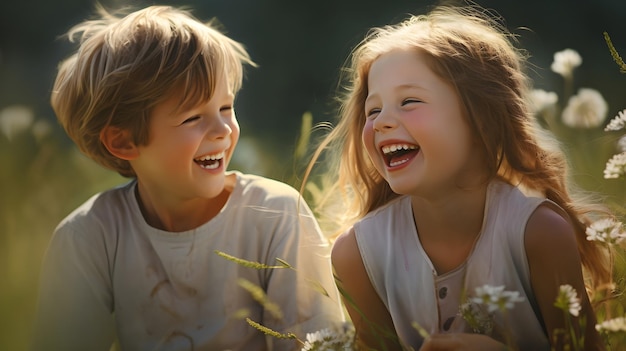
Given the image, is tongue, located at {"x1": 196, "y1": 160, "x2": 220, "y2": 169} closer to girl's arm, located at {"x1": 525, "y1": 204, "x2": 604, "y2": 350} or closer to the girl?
the girl

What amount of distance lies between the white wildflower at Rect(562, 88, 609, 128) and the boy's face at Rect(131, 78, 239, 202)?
99 centimetres

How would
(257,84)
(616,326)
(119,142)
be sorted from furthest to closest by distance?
→ (257,84) < (119,142) < (616,326)

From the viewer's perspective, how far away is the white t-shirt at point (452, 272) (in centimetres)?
192

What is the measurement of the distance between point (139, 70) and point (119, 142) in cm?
22

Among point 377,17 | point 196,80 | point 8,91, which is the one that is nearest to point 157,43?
point 196,80

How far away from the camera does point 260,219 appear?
239 cm

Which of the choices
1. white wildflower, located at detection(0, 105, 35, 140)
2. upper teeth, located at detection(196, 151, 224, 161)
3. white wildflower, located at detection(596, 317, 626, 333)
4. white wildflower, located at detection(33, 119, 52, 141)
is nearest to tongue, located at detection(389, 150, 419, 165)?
upper teeth, located at detection(196, 151, 224, 161)

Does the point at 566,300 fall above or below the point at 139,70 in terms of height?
below

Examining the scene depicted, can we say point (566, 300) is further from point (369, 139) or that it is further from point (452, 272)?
point (369, 139)

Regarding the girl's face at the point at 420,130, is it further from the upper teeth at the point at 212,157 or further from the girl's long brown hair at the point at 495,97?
the upper teeth at the point at 212,157

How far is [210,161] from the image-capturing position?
92.9 inches

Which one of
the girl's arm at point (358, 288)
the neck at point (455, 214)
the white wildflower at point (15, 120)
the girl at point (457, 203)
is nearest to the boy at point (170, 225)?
the girl's arm at point (358, 288)

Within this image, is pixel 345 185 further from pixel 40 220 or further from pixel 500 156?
pixel 40 220

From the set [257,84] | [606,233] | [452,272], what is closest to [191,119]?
[452,272]
